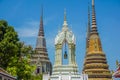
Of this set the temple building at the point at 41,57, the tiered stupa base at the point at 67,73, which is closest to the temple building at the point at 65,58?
the tiered stupa base at the point at 67,73

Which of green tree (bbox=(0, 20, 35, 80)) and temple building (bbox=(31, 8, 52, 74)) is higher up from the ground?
temple building (bbox=(31, 8, 52, 74))

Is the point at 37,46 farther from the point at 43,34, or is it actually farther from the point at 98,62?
the point at 98,62

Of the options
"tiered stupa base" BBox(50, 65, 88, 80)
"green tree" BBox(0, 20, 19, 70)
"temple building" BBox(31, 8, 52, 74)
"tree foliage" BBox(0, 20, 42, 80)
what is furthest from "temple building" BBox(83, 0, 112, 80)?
"green tree" BBox(0, 20, 19, 70)

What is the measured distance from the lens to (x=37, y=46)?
89688mm

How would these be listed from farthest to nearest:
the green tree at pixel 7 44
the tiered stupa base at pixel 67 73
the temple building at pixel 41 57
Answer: the temple building at pixel 41 57, the tiered stupa base at pixel 67 73, the green tree at pixel 7 44

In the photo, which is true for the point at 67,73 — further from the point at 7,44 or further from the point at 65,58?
the point at 7,44

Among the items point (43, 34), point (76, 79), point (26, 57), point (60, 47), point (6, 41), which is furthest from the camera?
point (43, 34)

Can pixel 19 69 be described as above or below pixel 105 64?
below

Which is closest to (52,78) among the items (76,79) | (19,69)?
(76,79)

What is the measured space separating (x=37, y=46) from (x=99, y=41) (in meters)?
20.3

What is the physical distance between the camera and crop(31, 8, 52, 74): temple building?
81500 mm

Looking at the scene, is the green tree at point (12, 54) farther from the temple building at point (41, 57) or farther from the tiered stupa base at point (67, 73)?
the temple building at point (41, 57)

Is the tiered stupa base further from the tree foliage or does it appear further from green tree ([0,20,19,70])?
green tree ([0,20,19,70])

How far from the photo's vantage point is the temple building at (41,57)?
3209 inches
